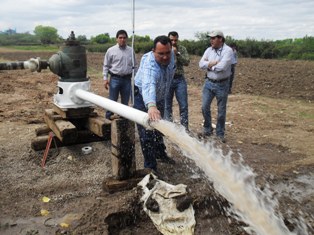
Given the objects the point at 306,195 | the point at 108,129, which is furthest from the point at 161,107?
the point at 306,195

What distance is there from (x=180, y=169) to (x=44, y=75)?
13545mm

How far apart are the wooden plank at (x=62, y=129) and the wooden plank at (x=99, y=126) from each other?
0.30 m

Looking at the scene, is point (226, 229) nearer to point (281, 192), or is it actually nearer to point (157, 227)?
point (157, 227)

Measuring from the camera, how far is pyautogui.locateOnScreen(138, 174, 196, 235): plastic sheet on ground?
3350mm

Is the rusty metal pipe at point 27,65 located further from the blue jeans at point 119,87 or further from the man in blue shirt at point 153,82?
the blue jeans at point 119,87

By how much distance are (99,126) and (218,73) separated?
2.17m

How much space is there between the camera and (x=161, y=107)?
452cm

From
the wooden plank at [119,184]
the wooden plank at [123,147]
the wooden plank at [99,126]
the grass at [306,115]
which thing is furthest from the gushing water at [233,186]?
the grass at [306,115]

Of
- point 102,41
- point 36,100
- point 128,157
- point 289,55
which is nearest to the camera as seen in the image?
point 128,157

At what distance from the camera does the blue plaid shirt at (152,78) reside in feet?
12.0

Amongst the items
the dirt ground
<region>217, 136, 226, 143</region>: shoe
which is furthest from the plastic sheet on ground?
<region>217, 136, 226, 143</region>: shoe

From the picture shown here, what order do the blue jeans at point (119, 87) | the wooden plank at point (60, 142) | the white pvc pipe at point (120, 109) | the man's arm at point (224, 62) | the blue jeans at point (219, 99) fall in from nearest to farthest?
the white pvc pipe at point (120, 109), the wooden plank at point (60, 142), the man's arm at point (224, 62), the blue jeans at point (219, 99), the blue jeans at point (119, 87)

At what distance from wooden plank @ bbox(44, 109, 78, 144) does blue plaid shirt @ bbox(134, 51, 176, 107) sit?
106 centimetres

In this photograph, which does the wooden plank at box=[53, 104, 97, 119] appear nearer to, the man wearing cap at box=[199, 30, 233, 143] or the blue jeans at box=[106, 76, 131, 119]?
the blue jeans at box=[106, 76, 131, 119]
